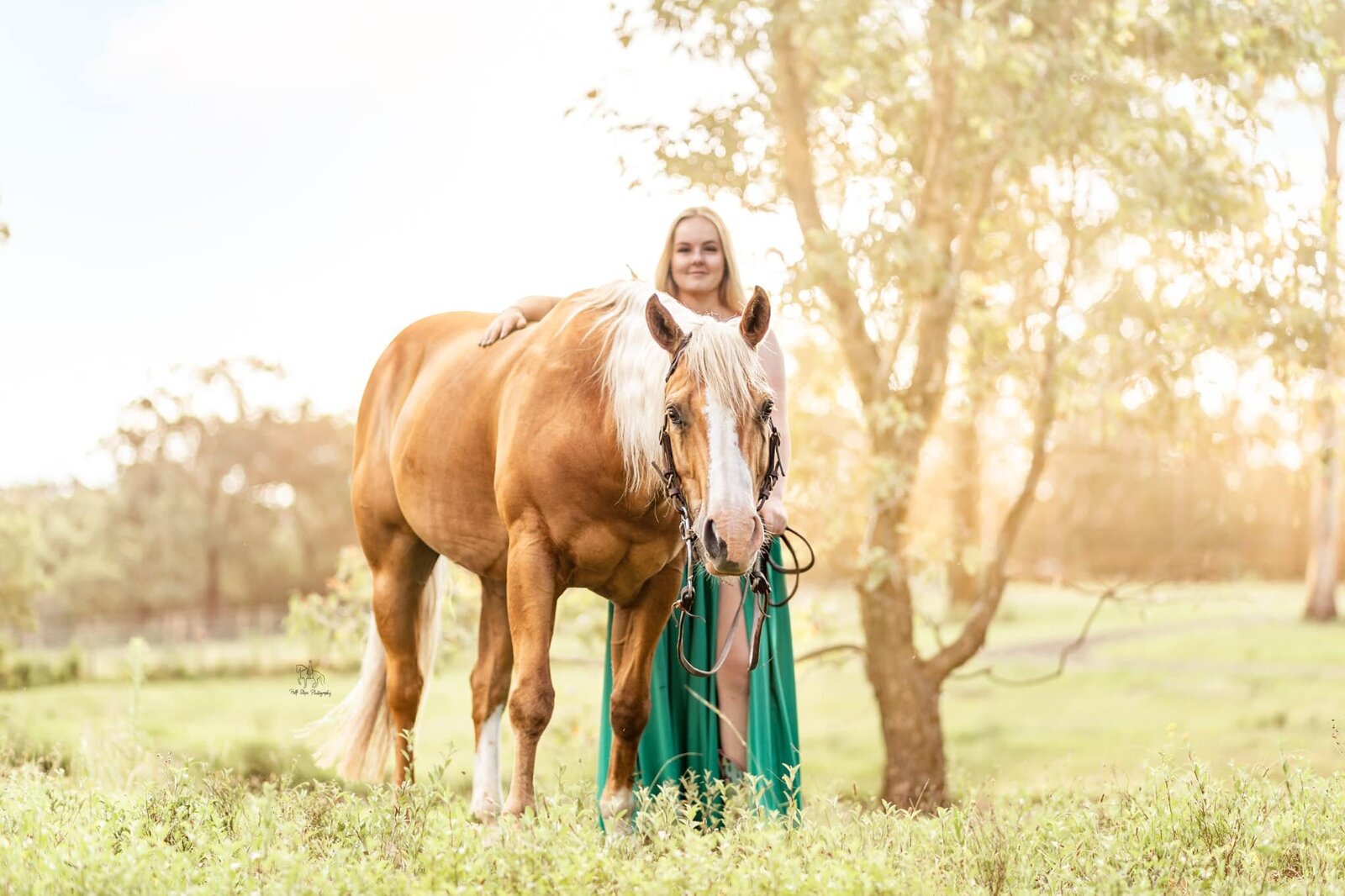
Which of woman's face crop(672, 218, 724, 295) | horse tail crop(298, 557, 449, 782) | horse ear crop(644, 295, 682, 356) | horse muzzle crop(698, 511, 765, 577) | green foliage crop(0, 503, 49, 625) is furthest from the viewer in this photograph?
green foliage crop(0, 503, 49, 625)

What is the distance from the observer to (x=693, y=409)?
347 cm

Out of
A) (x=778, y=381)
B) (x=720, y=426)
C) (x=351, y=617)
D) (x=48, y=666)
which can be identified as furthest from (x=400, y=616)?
(x=48, y=666)

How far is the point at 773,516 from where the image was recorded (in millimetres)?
3955

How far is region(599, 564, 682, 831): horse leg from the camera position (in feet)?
14.0

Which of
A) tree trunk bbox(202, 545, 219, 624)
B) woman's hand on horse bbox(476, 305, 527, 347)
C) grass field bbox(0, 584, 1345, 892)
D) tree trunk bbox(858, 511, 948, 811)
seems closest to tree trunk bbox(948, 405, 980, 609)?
tree trunk bbox(858, 511, 948, 811)

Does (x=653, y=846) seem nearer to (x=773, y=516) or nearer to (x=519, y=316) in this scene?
(x=773, y=516)

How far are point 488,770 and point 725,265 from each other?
2.21 metres

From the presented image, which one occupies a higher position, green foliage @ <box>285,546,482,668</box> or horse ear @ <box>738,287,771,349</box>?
horse ear @ <box>738,287,771,349</box>

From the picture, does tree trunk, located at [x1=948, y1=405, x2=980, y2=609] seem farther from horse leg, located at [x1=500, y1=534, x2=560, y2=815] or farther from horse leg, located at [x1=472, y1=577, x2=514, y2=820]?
horse leg, located at [x1=500, y1=534, x2=560, y2=815]

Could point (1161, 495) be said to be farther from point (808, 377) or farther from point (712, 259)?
point (712, 259)

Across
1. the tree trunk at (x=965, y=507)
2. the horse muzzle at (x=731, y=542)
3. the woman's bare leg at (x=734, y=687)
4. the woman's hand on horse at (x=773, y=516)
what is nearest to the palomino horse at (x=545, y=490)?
the horse muzzle at (x=731, y=542)

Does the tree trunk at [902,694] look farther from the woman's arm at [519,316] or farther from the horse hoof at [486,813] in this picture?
the horse hoof at [486,813]

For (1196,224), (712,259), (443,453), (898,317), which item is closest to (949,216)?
(898,317)

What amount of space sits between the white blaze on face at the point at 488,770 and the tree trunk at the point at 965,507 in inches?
173
